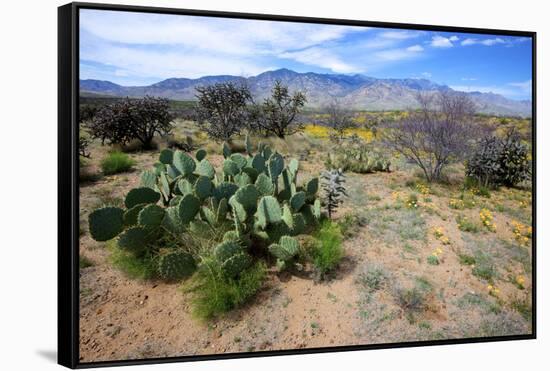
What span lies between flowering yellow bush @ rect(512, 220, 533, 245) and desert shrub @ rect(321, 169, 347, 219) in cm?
151

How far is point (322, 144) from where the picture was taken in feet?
14.9

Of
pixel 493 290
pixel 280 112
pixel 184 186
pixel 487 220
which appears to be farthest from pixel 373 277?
pixel 184 186

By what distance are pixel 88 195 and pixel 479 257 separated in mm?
3009

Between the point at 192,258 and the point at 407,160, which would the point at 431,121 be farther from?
the point at 192,258

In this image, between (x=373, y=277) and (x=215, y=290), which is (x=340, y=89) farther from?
(x=215, y=290)

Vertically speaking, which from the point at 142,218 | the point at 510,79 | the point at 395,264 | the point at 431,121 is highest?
the point at 510,79

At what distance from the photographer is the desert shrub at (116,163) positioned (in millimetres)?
3996

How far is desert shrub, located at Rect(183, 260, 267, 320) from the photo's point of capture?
13.0 feet

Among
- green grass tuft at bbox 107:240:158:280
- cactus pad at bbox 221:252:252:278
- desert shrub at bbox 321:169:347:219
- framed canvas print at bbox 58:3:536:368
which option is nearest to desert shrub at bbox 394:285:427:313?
framed canvas print at bbox 58:3:536:368

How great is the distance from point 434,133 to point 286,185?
4.33ft

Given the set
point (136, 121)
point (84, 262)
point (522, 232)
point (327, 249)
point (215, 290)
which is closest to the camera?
point (84, 262)

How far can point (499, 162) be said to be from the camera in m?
Result: 4.88

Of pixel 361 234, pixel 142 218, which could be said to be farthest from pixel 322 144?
pixel 142 218

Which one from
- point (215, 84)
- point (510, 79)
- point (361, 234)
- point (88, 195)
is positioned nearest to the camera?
point (88, 195)
